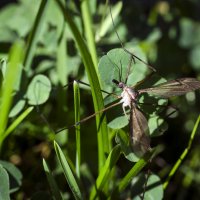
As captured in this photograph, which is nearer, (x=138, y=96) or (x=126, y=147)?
(x=126, y=147)

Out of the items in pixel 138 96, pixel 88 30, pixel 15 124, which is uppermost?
pixel 88 30

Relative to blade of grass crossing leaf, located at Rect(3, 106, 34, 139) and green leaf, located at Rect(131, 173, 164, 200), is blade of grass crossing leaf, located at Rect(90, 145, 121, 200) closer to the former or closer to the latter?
green leaf, located at Rect(131, 173, 164, 200)

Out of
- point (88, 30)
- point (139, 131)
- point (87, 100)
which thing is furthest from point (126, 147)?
point (87, 100)

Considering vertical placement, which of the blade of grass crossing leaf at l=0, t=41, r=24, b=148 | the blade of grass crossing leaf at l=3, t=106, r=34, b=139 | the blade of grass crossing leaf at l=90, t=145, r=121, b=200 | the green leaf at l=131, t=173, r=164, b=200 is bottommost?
the green leaf at l=131, t=173, r=164, b=200

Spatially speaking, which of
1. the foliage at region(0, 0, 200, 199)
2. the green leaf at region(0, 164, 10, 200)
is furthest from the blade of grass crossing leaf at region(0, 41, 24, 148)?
the green leaf at region(0, 164, 10, 200)

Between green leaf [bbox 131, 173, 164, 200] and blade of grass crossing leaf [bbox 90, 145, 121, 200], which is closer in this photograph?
blade of grass crossing leaf [bbox 90, 145, 121, 200]

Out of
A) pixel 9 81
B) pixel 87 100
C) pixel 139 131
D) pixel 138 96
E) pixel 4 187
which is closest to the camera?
pixel 9 81

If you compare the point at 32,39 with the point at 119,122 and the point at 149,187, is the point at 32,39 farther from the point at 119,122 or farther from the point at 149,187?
the point at 149,187
